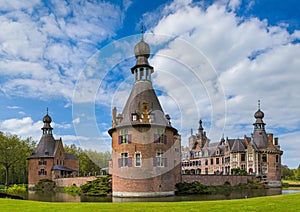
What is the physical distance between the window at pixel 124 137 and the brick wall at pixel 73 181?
13.3m

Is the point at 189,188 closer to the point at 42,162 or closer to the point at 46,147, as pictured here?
the point at 42,162

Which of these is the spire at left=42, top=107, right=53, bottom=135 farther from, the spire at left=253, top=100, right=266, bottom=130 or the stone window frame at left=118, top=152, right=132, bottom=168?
the spire at left=253, top=100, right=266, bottom=130

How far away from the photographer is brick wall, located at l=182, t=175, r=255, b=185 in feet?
130

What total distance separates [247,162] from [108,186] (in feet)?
94.7

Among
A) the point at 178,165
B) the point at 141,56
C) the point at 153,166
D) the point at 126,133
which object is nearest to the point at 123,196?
the point at 153,166

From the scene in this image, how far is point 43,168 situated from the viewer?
57219mm

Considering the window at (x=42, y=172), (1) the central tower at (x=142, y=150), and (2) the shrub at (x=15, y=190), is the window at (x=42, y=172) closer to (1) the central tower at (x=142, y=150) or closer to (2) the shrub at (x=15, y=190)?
(2) the shrub at (x=15, y=190)

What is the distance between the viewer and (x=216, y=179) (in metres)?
44.3

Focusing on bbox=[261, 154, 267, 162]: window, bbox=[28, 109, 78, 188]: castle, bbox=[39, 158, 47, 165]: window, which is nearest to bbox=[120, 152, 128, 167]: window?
bbox=[28, 109, 78, 188]: castle

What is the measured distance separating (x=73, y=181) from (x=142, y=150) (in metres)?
22.2

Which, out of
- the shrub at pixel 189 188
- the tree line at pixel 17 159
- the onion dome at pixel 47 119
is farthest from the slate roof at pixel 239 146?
the onion dome at pixel 47 119

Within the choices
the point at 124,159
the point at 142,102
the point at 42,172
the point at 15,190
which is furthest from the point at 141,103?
the point at 42,172

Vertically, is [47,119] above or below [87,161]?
above

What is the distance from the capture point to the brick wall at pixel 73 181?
44.4m
